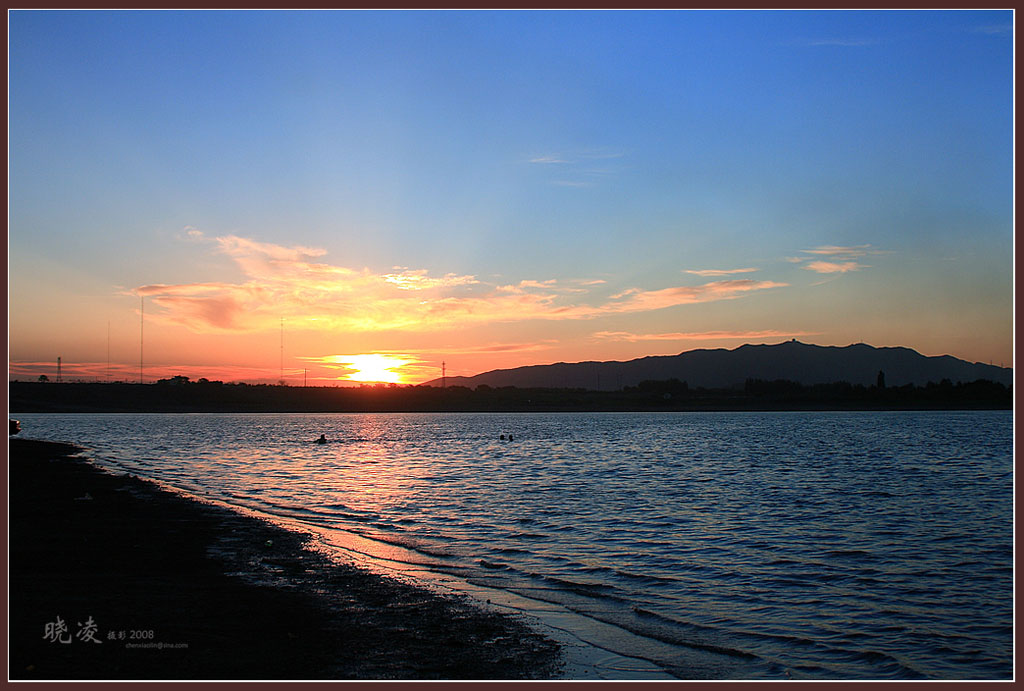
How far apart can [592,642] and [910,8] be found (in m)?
11.5

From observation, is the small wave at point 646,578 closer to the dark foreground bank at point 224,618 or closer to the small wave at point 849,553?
the dark foreground bank at point 224,618

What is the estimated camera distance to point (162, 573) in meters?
15.8

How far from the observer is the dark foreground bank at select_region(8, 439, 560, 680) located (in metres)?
10.6

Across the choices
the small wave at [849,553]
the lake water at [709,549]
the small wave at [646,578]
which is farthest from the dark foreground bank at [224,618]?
the small wave at [849,553]

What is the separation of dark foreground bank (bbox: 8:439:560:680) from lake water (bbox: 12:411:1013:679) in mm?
1958

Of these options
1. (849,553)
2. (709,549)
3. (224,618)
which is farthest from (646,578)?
(224,618)

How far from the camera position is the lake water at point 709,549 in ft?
44.7

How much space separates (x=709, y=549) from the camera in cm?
2272

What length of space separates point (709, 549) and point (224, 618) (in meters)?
15.0

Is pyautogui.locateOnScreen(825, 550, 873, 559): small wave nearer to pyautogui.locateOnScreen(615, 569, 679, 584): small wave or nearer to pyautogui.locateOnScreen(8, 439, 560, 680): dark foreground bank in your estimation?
pyautogui.locateOnScreen(615, 569, 679, 584): small wave

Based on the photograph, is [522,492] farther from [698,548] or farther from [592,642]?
[592,642]

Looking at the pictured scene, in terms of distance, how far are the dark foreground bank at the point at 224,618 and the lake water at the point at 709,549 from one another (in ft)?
6.43

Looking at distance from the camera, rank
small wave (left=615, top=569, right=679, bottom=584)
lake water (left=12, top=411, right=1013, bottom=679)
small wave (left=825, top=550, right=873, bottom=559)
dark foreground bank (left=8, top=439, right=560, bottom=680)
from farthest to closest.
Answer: small wave (left=825, top=550, right=873, bottom=559) → small wave (left=615, top=569, right=679, bottom=584) → lake water (left=12, top=411, right=1013, bottom=679) → dark foreground bank (left=8, top=439, right=560, bottom=680)

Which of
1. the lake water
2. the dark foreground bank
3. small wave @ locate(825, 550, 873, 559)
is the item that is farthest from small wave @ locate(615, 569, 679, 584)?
small wave @ locate(825, 550, 873, 559)
